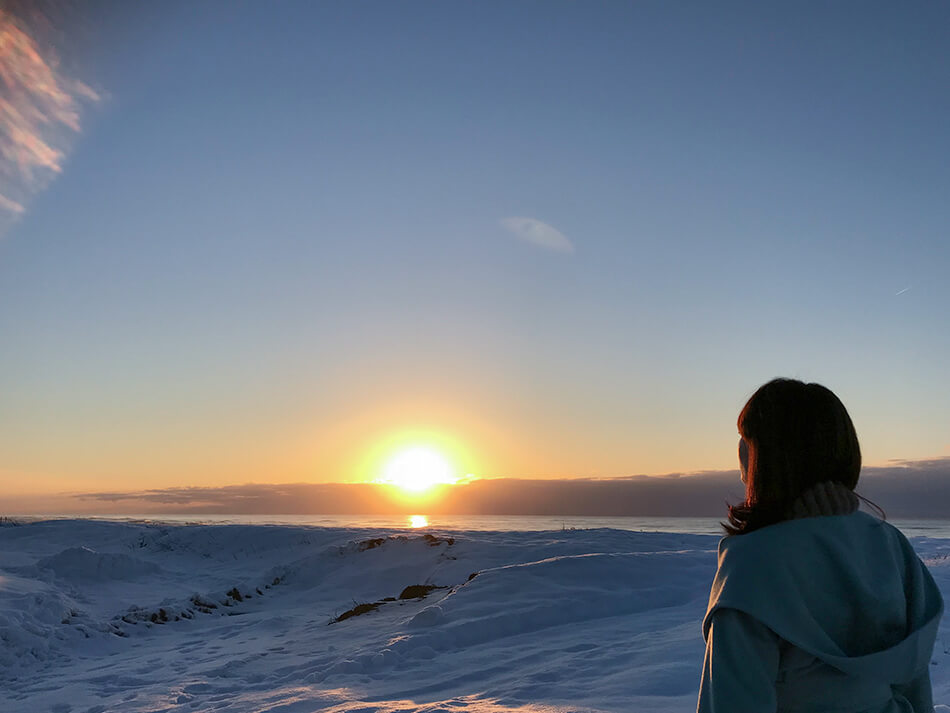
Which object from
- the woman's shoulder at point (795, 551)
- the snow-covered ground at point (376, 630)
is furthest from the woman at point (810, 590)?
the snow-covered ground at point (376, 630)

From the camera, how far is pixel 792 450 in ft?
6.80

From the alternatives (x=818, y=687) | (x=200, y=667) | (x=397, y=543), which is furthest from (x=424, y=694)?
(x=397, y=543)

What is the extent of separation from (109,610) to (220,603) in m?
2.11

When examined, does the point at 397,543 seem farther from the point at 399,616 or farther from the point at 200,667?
Answer: the point at 200,667

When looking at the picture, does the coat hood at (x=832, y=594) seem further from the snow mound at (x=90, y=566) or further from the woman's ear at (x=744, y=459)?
the snow mound at (x=90, y=566)

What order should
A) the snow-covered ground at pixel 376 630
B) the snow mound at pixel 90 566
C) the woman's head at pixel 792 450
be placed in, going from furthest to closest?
the snow mound at pixel 90 566 → the snow-covered ground at pixel 376 630 → the woman's head at pixel 792 450

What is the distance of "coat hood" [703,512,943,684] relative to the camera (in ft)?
6.09

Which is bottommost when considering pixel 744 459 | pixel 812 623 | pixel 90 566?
pixel 90 566

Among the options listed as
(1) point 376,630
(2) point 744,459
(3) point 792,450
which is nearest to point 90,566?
(1) point 376,630

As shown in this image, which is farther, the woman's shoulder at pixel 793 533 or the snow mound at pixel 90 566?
the snow mound at pixel 90 566

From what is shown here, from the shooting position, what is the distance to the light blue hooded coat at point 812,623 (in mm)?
1842

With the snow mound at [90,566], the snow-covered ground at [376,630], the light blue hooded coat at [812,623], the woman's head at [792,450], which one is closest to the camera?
the light blue hooded coat at [812,623]

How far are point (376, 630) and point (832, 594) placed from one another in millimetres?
9648

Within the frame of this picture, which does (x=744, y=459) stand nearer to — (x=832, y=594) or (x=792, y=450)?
(x=792, y=450)
